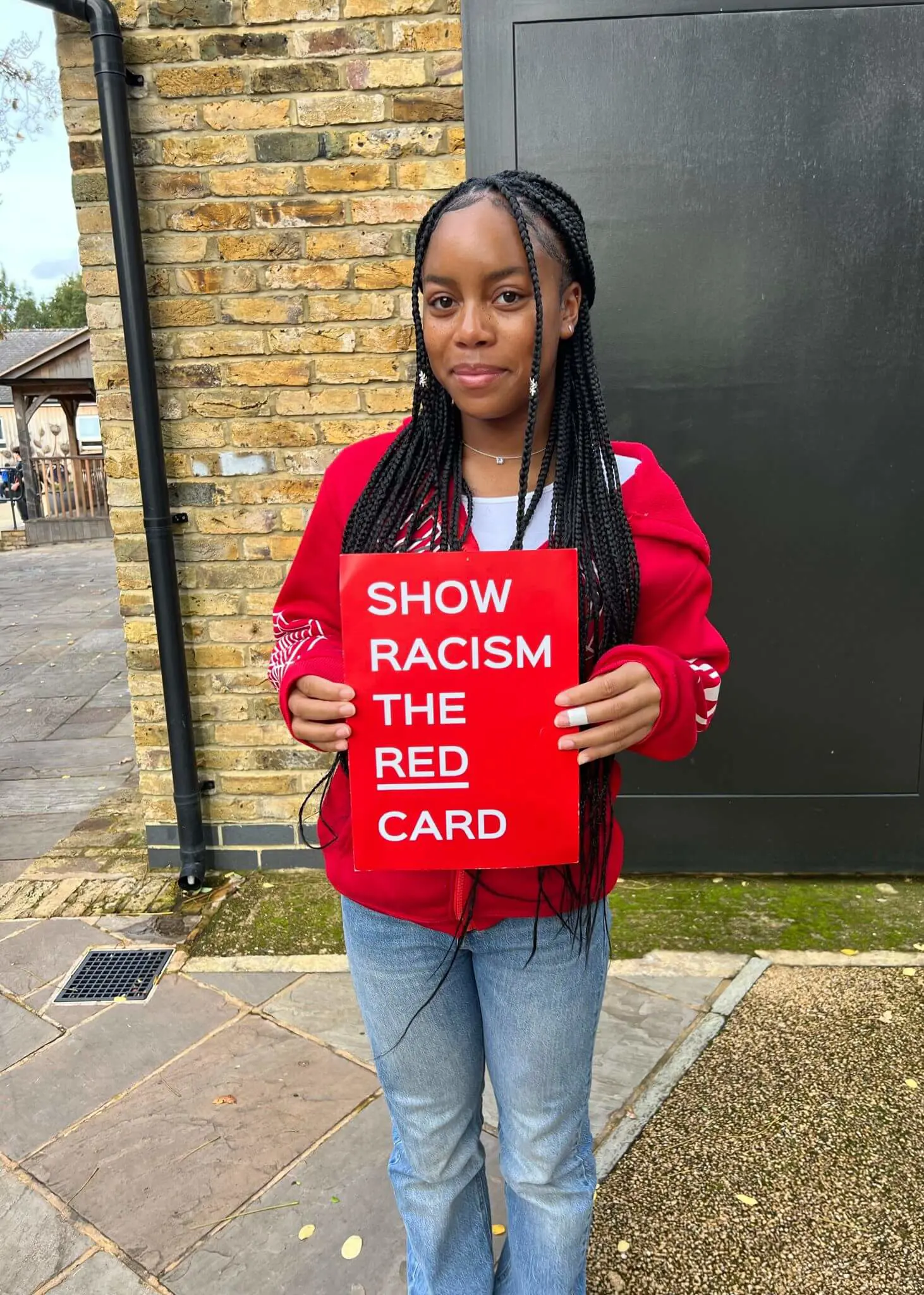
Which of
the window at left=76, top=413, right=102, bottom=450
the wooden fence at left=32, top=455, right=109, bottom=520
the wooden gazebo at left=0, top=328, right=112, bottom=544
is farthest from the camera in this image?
the window at left=76, top=413, right=102, bottom=450

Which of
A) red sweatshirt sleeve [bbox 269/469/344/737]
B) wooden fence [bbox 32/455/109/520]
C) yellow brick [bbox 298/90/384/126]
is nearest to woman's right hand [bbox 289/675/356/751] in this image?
red sweatshirt sleeve [bbox 269/469/344/737]

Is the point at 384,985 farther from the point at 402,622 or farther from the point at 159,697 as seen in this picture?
the point at 159,697

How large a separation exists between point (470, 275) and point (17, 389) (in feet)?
66.9

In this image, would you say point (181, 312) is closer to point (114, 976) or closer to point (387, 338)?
point (387, 338)

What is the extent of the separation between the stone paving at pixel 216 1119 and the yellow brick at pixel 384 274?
2.29 m

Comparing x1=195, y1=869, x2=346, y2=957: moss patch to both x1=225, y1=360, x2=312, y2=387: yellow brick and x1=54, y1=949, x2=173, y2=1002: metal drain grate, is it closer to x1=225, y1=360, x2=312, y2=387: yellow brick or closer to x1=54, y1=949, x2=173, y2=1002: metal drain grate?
x1=54, y1=949, x2=173, y2=1002: metal drain grate

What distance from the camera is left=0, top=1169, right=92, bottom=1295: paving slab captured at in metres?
1.96

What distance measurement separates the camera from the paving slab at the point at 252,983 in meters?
2.92

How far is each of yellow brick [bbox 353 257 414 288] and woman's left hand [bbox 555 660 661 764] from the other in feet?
7.68

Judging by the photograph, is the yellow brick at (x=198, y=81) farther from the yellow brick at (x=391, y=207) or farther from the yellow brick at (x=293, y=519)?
the yellow brick at (x=293, y=519)

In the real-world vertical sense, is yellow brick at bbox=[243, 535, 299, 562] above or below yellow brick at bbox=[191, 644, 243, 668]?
above

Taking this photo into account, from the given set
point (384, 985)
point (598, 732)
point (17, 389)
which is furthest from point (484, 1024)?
point (17, 389)

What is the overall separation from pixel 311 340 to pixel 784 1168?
2833 millimetres

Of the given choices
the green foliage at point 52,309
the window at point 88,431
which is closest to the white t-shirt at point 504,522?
the window at point 88,431
